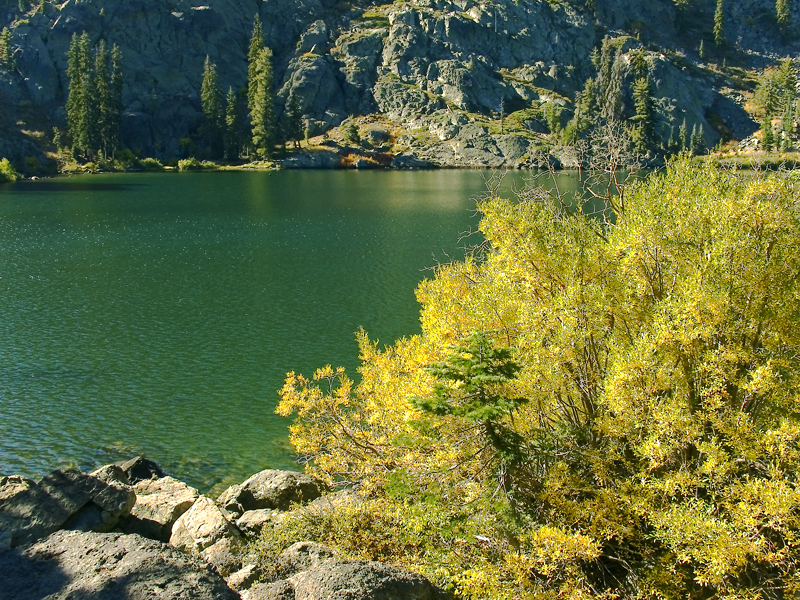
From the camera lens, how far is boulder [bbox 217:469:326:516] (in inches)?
660

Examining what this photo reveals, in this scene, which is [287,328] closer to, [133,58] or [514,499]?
[514,499]

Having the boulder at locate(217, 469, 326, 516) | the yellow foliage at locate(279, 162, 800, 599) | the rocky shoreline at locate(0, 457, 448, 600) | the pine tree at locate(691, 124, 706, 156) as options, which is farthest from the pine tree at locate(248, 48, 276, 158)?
the yellow foliage at locate(279, 162, 800, 599)

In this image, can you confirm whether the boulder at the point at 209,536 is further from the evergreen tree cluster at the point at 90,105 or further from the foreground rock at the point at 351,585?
the evergreen tree cluster at the point at 90,105

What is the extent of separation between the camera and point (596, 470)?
12852 millimetres

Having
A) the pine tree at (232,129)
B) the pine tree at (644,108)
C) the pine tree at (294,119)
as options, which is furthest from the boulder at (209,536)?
the pine tree at (294,119)

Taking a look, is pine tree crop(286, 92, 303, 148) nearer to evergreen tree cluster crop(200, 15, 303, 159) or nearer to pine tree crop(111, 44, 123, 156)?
evergreen tree cluster crop(200, 15, 303, 159)

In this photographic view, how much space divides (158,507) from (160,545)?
660 cm

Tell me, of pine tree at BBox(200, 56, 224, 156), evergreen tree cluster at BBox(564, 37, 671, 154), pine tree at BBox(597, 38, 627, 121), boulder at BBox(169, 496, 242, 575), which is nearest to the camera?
boulder at BBox(169, 496, 242, 575)

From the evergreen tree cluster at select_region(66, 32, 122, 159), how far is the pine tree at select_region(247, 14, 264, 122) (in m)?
29.9

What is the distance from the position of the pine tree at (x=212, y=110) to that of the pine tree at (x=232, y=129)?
2.17 metres

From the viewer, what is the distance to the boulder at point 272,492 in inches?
660

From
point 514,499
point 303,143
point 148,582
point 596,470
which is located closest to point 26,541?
point 148,582

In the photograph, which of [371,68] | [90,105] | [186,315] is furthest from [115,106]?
[186,315]

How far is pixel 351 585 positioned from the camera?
968 cm
